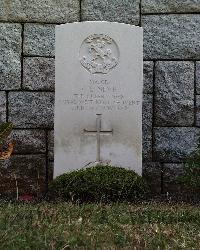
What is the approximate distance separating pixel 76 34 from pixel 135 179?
144 centimetres

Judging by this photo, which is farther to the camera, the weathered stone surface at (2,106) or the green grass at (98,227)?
the weathered stone surface at (2,106)

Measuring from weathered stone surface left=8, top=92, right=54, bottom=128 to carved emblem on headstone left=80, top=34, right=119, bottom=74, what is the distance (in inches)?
29.7

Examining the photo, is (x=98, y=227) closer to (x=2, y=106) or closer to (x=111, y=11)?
(x=2, y=106)

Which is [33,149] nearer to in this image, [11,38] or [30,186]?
[30,186]

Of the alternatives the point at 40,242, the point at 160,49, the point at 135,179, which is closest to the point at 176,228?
the point at 40,242

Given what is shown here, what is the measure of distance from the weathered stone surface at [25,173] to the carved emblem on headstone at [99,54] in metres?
1.15

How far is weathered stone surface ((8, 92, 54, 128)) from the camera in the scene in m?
6.01

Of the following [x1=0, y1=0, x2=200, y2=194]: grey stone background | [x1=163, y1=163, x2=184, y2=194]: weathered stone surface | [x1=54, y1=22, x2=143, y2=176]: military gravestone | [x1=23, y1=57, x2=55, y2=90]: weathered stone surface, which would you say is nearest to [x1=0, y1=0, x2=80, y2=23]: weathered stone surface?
[x1=0, y1=0, x2=200, y2=194]: grey stone background

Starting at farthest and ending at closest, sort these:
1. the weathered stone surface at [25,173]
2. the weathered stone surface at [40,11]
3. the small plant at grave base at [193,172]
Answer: the weathered stone surface at [40,11], the weathered stone surface at [25,173], the small plant at grave base at [193,172]

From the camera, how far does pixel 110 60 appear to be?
5426 millimetres

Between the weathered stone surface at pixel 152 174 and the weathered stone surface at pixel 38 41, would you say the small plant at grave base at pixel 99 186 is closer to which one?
the weathered stone surface at pixel 152 174

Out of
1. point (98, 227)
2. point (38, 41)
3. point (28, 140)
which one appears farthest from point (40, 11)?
point (98, 227)

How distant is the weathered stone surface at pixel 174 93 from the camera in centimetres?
602

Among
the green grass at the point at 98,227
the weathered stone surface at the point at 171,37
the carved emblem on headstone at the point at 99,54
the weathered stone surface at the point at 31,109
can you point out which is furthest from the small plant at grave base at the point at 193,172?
the weathered stone surface at the point at 31,109
